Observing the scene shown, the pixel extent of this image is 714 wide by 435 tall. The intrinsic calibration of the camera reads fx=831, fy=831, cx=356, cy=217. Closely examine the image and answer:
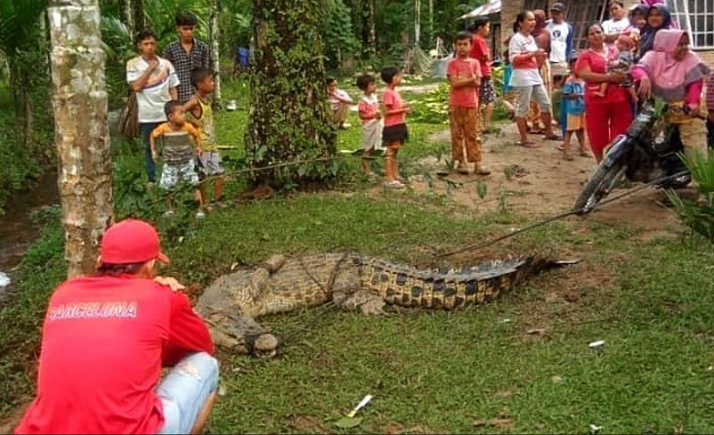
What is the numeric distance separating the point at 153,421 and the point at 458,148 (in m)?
6.07

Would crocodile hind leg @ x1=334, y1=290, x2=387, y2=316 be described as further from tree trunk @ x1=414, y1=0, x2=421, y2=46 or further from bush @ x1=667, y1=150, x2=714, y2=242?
tree trunk @ x1=414, y1=0, x2=421, y2=46

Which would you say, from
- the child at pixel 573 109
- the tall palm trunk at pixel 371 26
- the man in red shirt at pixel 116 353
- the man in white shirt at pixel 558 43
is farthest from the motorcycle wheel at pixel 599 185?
the tall palm trunk at pixel 371 26

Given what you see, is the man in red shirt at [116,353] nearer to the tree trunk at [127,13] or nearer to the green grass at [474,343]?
the green grass at [474,343]

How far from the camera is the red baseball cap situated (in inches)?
111

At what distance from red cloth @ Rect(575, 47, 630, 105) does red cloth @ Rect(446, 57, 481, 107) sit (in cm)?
98

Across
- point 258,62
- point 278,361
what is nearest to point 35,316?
point 278,361

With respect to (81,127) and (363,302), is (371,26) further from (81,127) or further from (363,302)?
(81,127)

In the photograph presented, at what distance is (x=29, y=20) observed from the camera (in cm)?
948

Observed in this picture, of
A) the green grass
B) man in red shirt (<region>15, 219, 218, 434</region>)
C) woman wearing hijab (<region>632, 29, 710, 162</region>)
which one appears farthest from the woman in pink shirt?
man in red shirt (<region>15, 219, 218, 434</region>)

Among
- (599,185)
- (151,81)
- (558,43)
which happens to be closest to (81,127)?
(151,81)

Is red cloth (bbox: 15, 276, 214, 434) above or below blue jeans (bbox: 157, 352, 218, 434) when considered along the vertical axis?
above

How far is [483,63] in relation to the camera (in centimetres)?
1016

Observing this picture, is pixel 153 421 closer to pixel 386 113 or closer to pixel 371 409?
pixel 371 409

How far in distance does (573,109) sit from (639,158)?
8.06 ft
